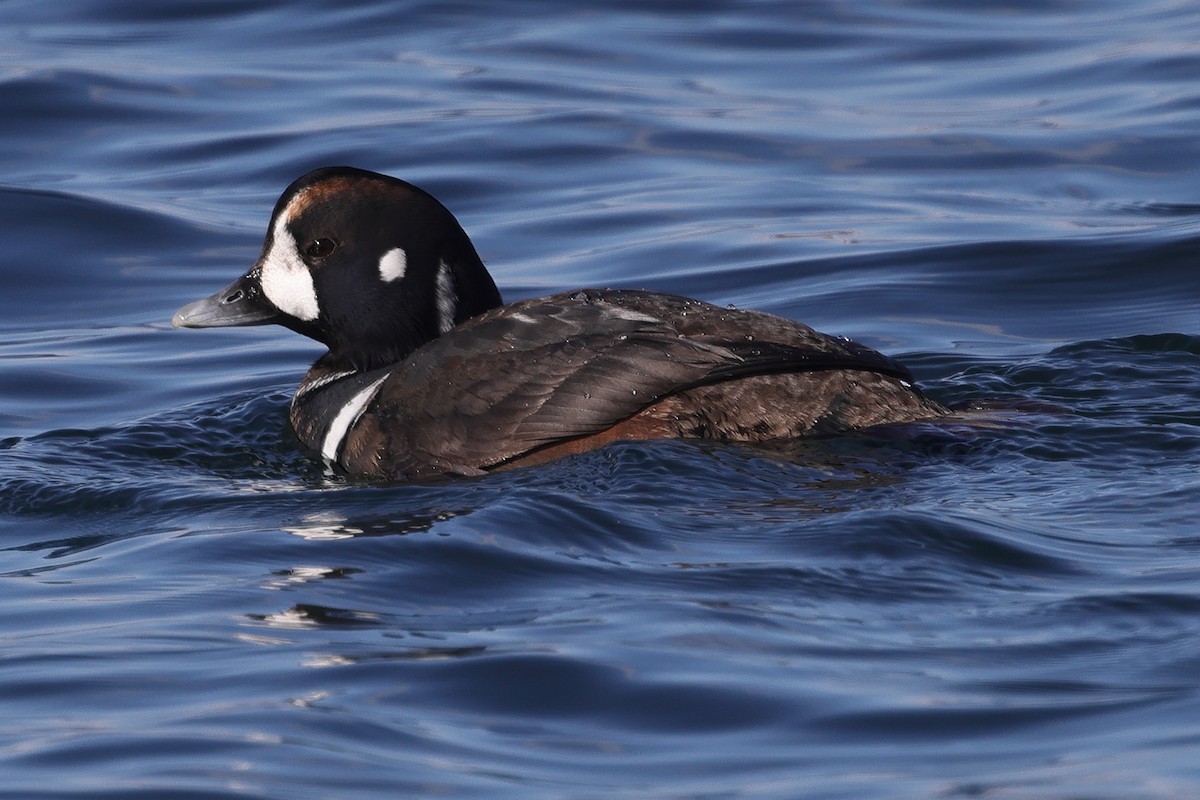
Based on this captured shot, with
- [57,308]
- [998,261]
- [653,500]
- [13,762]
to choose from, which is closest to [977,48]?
[998,261]

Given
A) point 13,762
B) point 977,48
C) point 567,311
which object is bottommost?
point 13,762

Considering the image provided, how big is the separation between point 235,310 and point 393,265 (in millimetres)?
780

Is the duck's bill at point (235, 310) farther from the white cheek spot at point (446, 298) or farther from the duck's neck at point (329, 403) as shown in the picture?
the white cheek spot at point (446, 298)

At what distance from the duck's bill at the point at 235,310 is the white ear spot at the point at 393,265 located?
548mm

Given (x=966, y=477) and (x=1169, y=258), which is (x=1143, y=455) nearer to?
(x=966, y=477)

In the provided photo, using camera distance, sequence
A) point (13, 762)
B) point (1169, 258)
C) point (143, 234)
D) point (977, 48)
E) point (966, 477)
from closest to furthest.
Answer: point (13, 762), point (966, 477), point (1169, 258), point (143, 234), point (977, 48)

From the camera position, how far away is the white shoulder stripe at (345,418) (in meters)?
6.47

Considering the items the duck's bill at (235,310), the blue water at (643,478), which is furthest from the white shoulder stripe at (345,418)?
the duck's bill at (235,310)

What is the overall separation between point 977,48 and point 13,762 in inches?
428

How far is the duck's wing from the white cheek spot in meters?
0.42

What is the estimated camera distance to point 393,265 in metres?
6.62

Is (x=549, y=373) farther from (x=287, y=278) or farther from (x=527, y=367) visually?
(x=287, y=278)

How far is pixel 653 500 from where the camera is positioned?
5578 mm

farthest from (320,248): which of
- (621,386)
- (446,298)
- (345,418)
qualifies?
(621,386)
